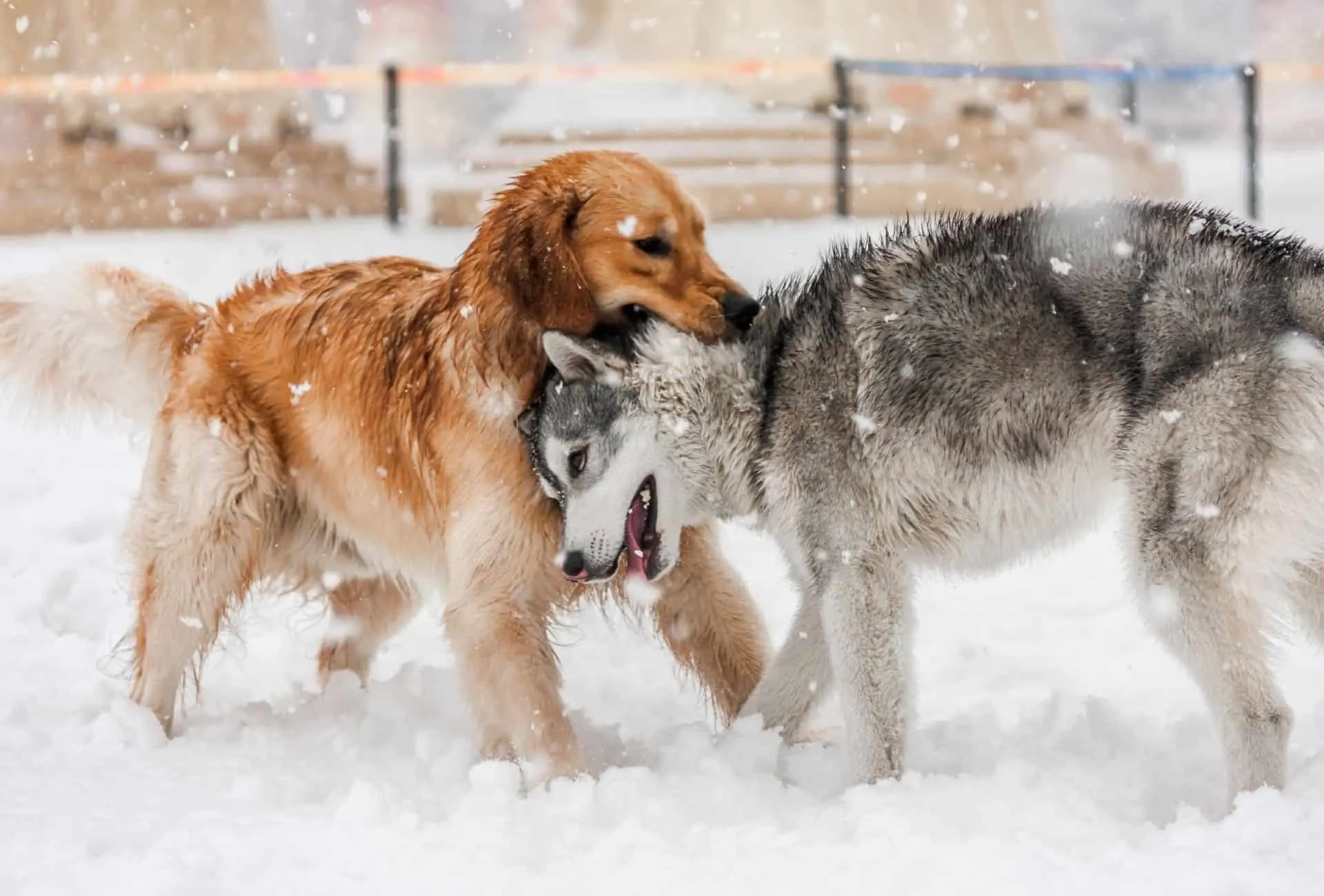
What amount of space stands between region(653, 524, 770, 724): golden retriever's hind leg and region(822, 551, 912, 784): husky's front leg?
0.88 meters

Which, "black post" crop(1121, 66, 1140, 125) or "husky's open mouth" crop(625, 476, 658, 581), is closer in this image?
"husky's open mouth" crop(625, 476, 658, 581)

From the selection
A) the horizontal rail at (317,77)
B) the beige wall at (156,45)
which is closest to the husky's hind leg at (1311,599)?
the horizontal rail at (317,77)

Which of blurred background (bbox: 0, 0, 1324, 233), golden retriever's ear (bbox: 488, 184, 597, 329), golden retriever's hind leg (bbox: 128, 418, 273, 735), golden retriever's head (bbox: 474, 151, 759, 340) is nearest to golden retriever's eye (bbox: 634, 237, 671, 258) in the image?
golden retriever's head (bbox: 474, 151, 759, 340)

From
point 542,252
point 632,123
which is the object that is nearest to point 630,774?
point 542,252

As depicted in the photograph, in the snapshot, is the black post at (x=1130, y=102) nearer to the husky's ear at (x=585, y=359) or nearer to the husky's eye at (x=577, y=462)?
the husky's ear at (x=585, y=359)

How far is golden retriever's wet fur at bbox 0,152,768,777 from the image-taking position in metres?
4.84

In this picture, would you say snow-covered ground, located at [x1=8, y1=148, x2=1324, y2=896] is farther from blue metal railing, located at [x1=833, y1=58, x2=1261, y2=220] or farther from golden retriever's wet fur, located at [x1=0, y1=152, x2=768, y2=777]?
blue metal railing, located at [x1=833, y1=58, x2=1261, y2=220]

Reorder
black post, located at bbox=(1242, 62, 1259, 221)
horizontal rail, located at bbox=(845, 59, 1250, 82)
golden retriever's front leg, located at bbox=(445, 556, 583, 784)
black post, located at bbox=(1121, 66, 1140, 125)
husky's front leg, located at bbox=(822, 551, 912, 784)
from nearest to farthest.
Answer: husky's front leg, located at bbox=(822, 551, 912, 784) < golden retriever's front leg, located at bbox=(445, 556, 583, 784) < horizontal rail, located at bbox=(845, 59, 1250, 82) < black post, located at bbox=(1242, 62, 1259, 221) < black post, located at bbox=(1121, 66, 1140, 125)

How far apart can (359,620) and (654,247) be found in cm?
227

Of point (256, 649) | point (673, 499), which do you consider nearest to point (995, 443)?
point (673, 499)

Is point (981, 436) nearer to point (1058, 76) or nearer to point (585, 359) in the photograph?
point (585, 359)

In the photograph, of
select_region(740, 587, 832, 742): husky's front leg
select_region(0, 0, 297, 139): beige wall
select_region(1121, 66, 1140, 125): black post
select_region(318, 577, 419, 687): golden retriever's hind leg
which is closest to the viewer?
select_region(740, 587, 832, 742): husky's front leg

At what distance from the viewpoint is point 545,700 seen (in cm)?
490

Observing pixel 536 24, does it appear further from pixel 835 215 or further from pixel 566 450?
pixel 566 450
